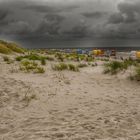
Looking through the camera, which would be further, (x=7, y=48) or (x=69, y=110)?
(x=7, y=48)

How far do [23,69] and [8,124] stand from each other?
7083mm

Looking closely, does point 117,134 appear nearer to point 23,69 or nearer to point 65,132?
point 65,132

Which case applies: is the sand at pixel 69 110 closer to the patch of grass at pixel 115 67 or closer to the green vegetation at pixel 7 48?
the patch of grass at pixel 115 67

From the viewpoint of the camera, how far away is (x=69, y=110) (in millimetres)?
5613

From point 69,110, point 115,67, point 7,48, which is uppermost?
point 7,48

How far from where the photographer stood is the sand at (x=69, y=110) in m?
4.20

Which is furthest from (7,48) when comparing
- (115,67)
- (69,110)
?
(69,110)

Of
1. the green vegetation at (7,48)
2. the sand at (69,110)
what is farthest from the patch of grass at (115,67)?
the green vegetation at (7,48)

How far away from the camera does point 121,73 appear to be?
10523 mm

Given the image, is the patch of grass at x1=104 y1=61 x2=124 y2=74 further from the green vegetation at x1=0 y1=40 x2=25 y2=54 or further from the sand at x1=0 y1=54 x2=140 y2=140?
the green vegetation at x1=0 y1=40 x2=25 y2=54

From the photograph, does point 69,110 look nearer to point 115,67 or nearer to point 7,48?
point 115,67

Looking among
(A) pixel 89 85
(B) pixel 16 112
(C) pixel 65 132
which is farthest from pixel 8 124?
(A) pixel 89 85

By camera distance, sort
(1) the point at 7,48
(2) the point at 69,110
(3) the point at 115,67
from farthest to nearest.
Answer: (1) the point at 7,48 → (3) the point at 115,67 → (2) the point at 69,110

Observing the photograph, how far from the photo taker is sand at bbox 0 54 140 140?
420 centimetres
